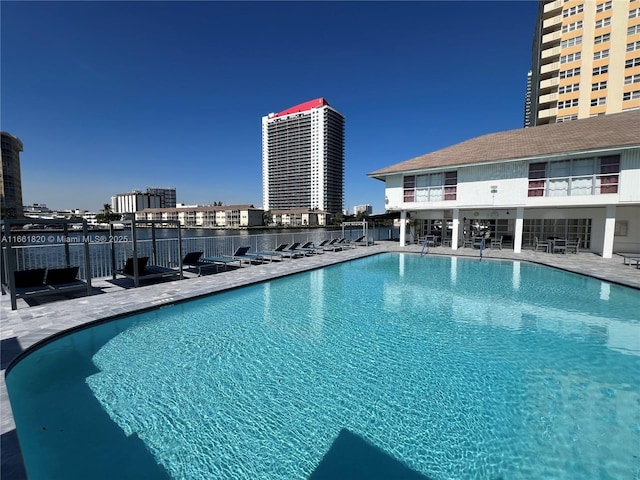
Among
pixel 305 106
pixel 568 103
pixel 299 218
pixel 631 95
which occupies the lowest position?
pixel 299 218

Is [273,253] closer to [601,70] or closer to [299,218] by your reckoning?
[601,70]

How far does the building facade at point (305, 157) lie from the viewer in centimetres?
12250

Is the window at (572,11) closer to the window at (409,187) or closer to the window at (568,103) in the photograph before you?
the window at (568,103)

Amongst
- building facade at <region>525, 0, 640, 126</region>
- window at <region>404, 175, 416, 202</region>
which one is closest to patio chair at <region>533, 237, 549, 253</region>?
window at <region>404, 175, 416, 202</region>

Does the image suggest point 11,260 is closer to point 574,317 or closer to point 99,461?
point 99,461

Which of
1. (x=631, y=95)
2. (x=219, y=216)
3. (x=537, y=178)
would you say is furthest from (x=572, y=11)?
(x=219, y=216)

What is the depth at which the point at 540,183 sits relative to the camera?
16672 mm

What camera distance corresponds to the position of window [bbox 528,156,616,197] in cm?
1497

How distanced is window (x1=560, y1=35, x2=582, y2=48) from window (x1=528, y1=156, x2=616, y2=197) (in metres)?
34.3

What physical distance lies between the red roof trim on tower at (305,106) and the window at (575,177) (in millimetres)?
119301

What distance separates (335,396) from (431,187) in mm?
18553

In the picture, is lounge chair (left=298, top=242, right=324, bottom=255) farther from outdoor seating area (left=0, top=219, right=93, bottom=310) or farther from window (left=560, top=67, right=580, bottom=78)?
window (left=560, top=67, right=580, bottom=78)

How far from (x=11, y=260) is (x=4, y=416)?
509 centimetres

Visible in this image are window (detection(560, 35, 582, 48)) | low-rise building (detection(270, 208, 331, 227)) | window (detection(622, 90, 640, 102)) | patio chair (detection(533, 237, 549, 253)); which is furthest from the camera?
low-rise building (detection(270, 208, 331, 227))
